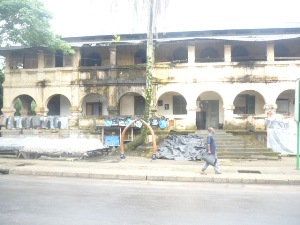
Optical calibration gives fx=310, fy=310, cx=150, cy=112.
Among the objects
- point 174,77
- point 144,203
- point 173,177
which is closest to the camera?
point 144,203

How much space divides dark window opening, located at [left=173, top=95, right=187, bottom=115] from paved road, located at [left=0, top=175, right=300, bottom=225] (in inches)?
516

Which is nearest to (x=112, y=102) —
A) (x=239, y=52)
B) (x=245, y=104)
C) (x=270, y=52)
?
(x=245, y=104)

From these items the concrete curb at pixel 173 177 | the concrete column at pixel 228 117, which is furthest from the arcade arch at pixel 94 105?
the concrete curb at pixel 173 177

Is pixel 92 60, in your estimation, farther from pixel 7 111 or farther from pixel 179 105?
pixel 179 105

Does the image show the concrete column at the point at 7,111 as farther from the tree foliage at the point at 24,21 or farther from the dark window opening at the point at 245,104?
the dark window opening at the point at 245,104

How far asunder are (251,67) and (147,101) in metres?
7.37

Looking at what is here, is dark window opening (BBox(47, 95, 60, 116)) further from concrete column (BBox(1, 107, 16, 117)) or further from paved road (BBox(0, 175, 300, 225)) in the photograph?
paved road (BBox(0, 175, 300, 225))

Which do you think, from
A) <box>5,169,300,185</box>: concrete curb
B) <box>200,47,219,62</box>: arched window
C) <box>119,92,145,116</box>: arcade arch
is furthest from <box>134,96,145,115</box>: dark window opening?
<box>5,169,300,185</box>: concrete curb

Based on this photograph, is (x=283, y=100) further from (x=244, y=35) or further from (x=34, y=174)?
(x=34, y=174)

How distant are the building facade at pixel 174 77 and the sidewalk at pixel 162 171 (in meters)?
6.33

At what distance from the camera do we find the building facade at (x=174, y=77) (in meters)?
20.3

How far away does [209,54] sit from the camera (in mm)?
22594

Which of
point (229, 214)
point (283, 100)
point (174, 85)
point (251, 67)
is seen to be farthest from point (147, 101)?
point (229, 214)

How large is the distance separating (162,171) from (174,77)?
983cm
